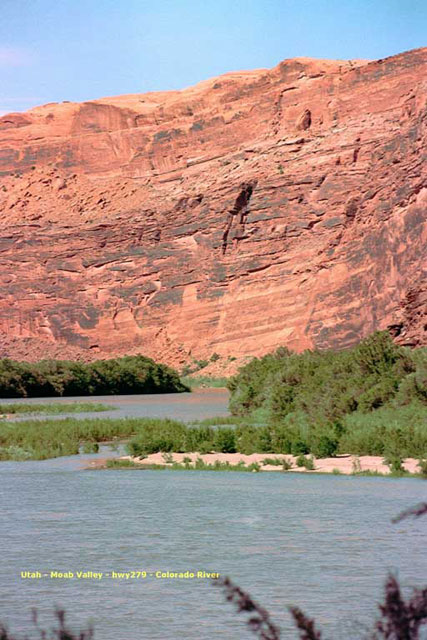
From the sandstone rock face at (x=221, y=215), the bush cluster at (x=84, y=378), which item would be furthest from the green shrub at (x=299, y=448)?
the bush cluster at (x=84, y=378)

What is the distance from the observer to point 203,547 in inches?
369

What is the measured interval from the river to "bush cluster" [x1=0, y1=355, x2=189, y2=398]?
114ft

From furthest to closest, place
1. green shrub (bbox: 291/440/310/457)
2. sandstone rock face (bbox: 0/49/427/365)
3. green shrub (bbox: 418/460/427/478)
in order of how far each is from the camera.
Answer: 1. sandstone rock face (bbox: 0/49/427/365)
2. green shrub (bbox: 291/440/310/457)
3. green shrub (bbox: 418/460/427/478)

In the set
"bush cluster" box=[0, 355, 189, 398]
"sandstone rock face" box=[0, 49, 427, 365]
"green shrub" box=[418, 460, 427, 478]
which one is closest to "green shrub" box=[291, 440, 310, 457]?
"green shrub" box=[418, 460, 427, 478]

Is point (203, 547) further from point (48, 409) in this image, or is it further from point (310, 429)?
point (48, 409)

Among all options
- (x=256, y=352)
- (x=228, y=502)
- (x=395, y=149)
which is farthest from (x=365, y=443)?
(x=256, y=352)

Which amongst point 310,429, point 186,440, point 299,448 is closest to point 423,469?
point 299,448

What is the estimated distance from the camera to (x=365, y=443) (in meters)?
16.4

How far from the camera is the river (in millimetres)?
7205

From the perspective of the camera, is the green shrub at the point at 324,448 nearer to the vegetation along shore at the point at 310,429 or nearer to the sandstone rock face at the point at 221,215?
the vegetation along shore at the point at 310,429

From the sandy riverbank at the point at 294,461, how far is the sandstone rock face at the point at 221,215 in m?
29.2

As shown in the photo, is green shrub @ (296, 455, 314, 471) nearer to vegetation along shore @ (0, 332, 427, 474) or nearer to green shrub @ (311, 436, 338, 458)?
vegetation along shore @ (0, 332, 427, 474)

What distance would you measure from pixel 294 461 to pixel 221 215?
47592 mm

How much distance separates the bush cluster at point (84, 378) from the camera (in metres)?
48.5
